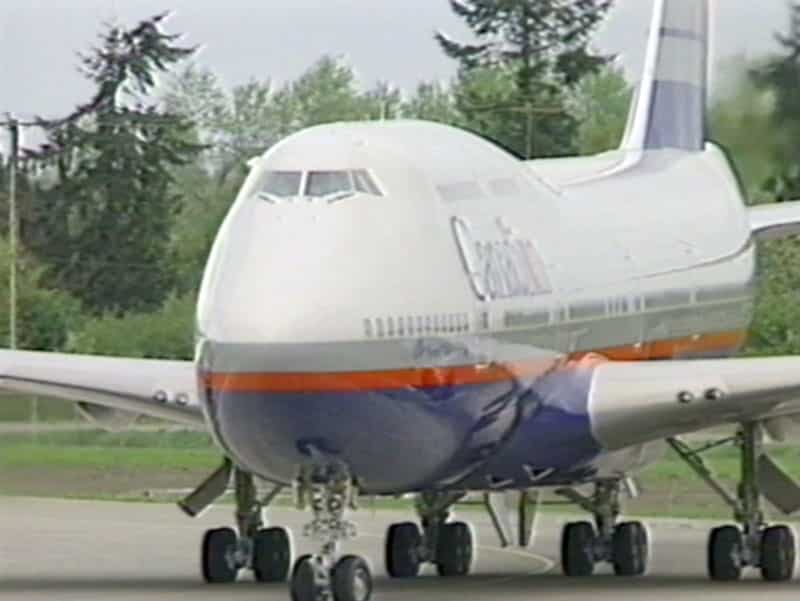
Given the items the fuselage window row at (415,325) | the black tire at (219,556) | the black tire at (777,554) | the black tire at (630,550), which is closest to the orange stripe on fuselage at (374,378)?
the fuselage window row at (415,325)

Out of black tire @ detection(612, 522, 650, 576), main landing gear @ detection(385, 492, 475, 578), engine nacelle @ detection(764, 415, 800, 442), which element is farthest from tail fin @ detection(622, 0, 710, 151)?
main landing gear @ detection(385, 492, 475, 578)

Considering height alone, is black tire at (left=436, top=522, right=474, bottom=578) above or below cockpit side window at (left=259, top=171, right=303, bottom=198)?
below

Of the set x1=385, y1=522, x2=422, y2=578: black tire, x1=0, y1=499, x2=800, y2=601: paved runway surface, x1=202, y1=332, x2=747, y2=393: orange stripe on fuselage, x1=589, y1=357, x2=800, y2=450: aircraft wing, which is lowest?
x1=0, y1=499, x2=800, y2=601: paved runway surface

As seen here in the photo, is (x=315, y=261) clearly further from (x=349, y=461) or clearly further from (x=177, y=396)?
(x=177, y=396)

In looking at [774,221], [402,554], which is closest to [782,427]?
[402,554]

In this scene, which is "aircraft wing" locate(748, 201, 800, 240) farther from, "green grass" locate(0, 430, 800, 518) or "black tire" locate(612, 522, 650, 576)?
"green grass" locate(0, 430, 800, 518)

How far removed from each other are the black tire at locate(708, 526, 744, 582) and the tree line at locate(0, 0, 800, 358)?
18.8m

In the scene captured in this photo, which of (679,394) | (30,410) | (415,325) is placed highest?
(415,325)

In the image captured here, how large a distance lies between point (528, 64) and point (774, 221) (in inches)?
1065

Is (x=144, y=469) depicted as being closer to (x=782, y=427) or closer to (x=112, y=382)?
(x=782, y=427)

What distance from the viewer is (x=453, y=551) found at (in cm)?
3189

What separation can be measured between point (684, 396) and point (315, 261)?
4581 mm

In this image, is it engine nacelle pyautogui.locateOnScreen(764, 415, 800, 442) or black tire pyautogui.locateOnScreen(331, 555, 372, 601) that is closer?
black tire pyautogui.locateOnScreen(331, 555, 372, 601)

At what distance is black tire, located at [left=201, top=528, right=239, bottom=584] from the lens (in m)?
30.1
